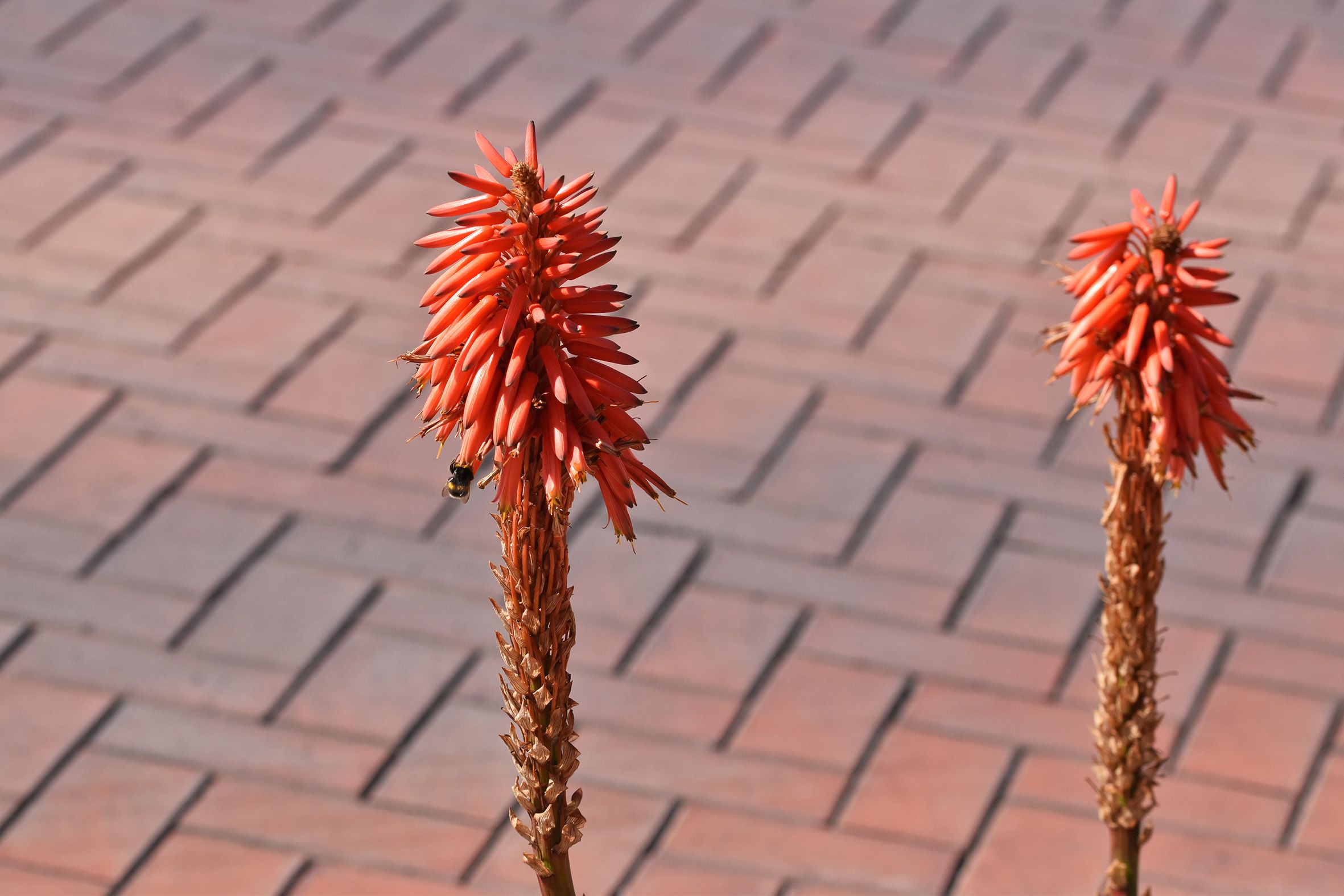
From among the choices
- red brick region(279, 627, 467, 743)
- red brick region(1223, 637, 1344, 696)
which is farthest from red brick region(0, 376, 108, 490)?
red brick region(1223, 637, 1344, 696)

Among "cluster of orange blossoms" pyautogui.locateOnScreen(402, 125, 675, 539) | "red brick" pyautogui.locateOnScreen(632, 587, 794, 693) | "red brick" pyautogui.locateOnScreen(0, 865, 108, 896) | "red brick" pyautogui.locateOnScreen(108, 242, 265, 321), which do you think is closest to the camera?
"cluster of orange blossoms" pyautogui.locateOnScreen(402, 125, 675, 539)

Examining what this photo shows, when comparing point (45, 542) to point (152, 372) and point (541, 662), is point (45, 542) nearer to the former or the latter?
point (152, 372)

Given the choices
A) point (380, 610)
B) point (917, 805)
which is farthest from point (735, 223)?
point (917, 805)

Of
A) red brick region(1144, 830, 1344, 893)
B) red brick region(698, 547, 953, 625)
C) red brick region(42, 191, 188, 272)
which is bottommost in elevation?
red brick region(1144, 830, 1344, 893)

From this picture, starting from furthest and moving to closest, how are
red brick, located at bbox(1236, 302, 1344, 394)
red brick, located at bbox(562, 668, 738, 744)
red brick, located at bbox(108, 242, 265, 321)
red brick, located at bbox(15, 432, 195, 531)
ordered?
red brick, located at bbox(108, 242, 265, 321)
red brick, located at bbox(1236, 302, 1344, 394)
red brick, located at bbox(15, 432, 195, 531)
red brick, located at bbox(562, 668, 738, 744)

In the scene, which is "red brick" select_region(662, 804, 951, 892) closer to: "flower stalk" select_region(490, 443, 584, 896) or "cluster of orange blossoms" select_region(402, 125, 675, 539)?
"flower stalk" select_region(490, 443, 584, 896)

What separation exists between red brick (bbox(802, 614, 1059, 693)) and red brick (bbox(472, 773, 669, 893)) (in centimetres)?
47

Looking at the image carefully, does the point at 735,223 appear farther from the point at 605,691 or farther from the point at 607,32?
the point at 605,691

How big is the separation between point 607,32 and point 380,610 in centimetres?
228

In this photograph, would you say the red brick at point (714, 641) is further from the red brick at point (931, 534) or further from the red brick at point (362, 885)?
the red brick at point (362, 885)

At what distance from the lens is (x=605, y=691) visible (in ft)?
9.97

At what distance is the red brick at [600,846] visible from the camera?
2.70 metres

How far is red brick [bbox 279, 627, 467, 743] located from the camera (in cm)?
296

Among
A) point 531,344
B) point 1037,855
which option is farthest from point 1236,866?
point 531,344
